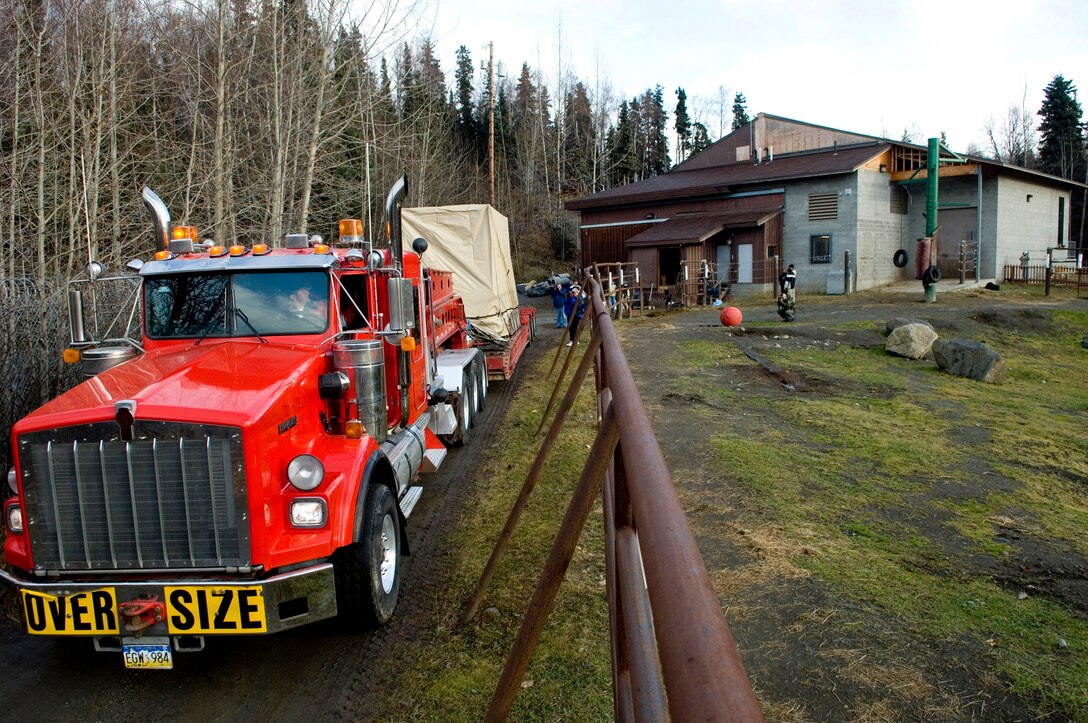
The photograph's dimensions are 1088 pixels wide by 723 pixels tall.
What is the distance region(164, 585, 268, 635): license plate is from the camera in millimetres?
4398

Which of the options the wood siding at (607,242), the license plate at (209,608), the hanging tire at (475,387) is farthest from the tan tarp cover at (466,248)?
the wood siding at (607,242)

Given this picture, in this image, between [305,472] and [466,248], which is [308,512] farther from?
[466,248]

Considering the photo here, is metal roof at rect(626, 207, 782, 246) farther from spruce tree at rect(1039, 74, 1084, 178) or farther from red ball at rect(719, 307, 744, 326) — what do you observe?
spruce tree at rect(1039, 74, 1084, 178)

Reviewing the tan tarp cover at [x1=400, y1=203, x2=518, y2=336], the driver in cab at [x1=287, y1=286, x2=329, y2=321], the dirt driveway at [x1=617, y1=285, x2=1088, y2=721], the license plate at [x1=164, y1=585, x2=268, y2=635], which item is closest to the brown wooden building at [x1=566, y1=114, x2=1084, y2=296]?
the tan tarp cover at [x1=400, y1=203, x2=518, y2=336]

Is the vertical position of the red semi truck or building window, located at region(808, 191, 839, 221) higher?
building window, located at region(808, 191, 839, 221)

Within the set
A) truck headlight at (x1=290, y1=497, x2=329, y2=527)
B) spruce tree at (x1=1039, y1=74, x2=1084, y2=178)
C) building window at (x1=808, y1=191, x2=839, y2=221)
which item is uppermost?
spruce tree at (x1=1039, y1=74, x2=1084, y2=178)

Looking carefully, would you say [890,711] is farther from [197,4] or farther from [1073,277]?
[1073,277]

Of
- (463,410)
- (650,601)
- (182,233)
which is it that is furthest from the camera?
(463,410)

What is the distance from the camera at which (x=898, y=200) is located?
3331 cm

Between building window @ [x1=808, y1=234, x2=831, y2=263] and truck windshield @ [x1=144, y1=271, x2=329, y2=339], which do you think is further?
building window @ [x1=808, y1=234, x2=831, y2=263]

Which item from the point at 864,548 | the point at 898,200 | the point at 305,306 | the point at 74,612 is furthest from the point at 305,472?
the point at 898,200

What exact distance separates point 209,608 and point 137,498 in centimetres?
78

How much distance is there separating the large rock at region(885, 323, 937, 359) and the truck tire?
13.4 meters

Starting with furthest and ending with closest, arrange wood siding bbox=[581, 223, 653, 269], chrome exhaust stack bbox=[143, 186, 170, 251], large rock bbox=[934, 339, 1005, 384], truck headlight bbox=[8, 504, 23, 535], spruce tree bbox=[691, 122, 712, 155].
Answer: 1. spruce tree bbox=[691, 122, 712, 155]
2. wood siding bbox=[581, 223, 653, 269]
3. large rock bbox=[934, 339, 1005, 384]
4. chrome exhaust stack bbox=[143, 186, 170, 251]
5. truck headlight bbox=[8, 504, 23, 535]
